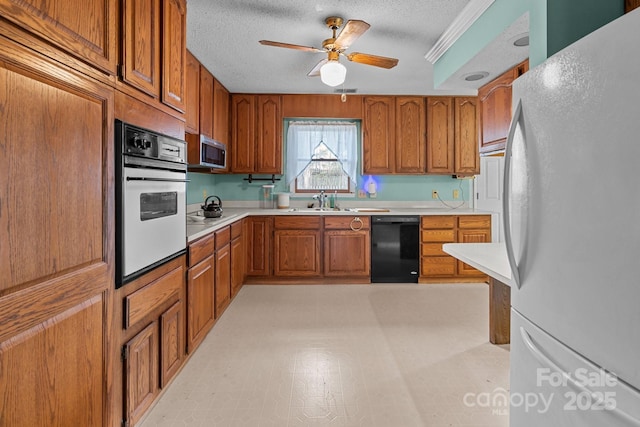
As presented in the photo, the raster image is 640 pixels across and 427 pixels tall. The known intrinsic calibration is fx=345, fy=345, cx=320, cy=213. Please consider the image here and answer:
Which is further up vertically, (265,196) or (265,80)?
(265,80)

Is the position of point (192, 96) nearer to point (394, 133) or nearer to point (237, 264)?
point (237, 264)

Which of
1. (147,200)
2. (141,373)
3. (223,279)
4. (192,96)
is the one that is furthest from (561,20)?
(223,279)

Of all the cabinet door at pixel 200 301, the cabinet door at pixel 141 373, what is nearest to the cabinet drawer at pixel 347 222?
the cabinet door at pixel 200 301

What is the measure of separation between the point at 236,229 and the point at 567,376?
122 inches

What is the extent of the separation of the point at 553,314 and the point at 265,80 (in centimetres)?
373

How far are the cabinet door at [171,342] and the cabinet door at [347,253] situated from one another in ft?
7.68

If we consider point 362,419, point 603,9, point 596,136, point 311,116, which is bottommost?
point 362,419

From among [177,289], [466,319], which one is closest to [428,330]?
[466,319]

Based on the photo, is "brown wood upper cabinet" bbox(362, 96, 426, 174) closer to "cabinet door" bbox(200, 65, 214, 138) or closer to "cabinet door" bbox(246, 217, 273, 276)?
"cabinet door" bbox(246, 217, 273, 276)

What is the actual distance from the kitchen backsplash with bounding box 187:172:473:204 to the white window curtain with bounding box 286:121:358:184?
0.95 feet

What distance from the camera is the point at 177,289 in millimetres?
2023

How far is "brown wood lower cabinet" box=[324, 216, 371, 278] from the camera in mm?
4246

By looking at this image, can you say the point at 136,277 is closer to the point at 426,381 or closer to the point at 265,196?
the point at 426,381

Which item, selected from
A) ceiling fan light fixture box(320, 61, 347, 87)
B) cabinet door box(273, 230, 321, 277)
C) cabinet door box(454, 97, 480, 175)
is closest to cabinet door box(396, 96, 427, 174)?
cabinet door box(454, 97, 480, 175)
